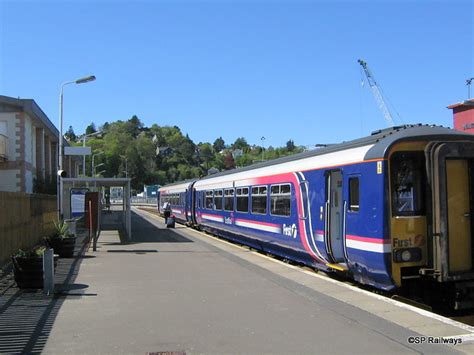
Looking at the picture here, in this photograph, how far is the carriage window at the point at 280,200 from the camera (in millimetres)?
13742

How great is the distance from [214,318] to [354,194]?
3.68 metres

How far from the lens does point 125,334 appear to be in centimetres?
695

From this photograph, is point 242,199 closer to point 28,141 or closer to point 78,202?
point 28,141

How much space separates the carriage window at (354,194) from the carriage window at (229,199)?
10.5 meters

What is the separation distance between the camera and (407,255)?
8.78 metres

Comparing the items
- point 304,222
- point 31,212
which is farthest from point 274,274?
point 31,212

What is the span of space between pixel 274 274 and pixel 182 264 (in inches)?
119

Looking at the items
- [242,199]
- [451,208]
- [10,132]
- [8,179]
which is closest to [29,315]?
[451,208]

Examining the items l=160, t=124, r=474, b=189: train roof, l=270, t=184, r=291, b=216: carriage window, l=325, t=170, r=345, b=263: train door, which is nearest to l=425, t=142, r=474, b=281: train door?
l=160, t=124, r=474, b=189: train roof

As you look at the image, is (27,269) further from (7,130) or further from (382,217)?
(7,130)

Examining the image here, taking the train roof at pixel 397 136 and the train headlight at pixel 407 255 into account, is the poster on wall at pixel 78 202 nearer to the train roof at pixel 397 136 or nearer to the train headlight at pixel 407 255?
the train roof at pixel 397 136

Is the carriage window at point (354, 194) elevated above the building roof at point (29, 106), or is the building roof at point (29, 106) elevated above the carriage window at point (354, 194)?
the building roof at point (29, 106)

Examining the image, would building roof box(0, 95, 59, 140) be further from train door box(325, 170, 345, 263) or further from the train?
train door box(325, 170, 345, 263)

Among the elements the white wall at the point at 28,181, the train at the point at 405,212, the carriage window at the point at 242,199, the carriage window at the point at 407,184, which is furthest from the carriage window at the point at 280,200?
the white wall at the point at 28,181
